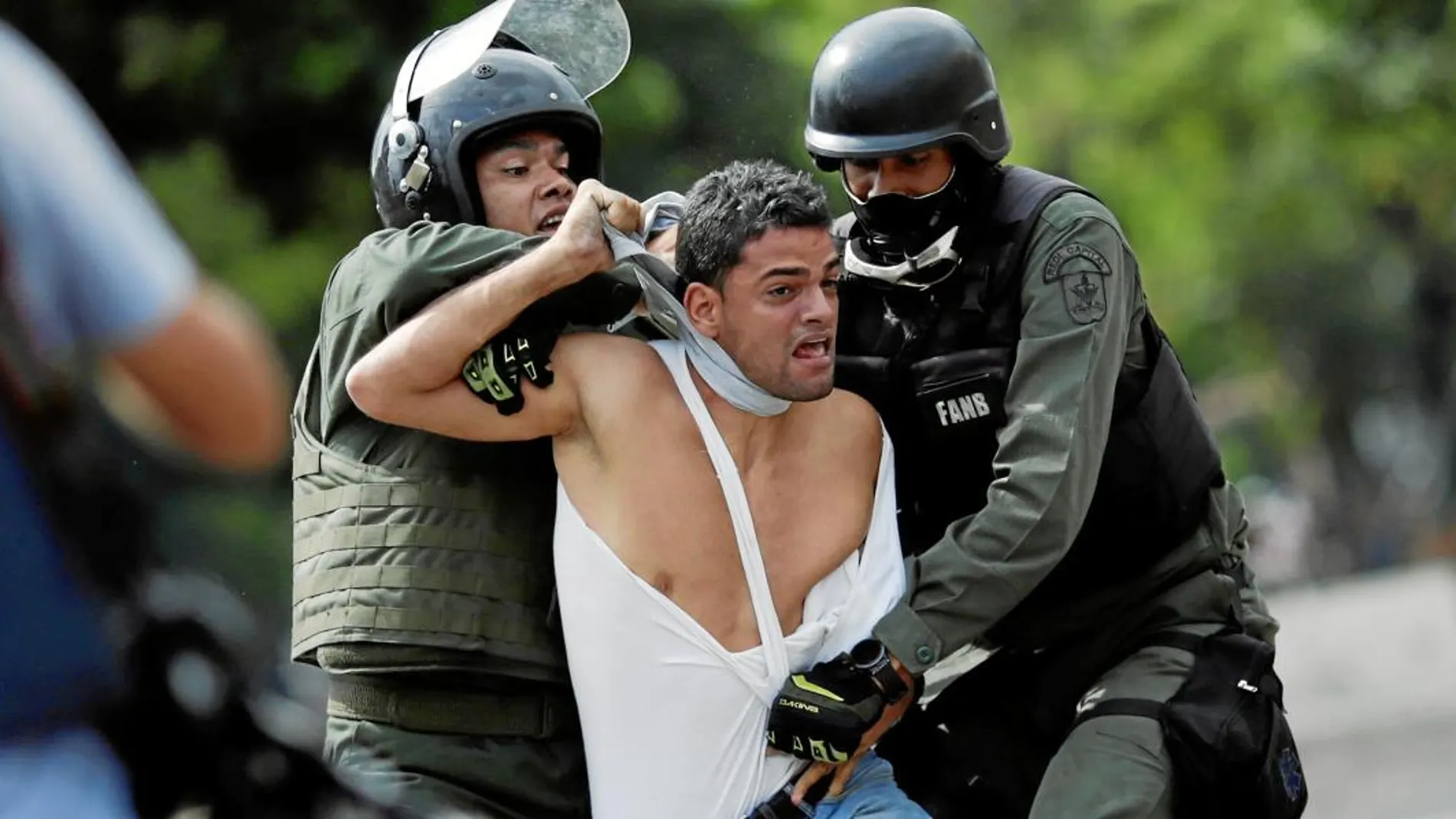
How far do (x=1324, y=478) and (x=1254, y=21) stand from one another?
17.4 metres

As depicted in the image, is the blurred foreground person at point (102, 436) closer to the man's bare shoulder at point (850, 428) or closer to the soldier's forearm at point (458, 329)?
the soldier's forearm at point (458, 329)

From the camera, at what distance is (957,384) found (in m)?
4.62

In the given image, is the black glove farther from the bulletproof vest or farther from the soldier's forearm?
the bulletproof vest

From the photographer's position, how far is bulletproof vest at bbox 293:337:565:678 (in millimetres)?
4191

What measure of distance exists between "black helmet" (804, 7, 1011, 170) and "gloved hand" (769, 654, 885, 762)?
113cm

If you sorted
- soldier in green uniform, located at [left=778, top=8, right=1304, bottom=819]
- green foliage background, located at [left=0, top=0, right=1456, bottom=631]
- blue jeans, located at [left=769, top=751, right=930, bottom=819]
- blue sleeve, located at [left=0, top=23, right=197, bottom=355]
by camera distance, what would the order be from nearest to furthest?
blue sleeve, located at [left=0, top=23, right=197, bottom=355], blue jeans, located at [left=769, top=751, right=930, bottom=819], soldier in green uniform, located at [left=778, top=8, right=1304, bottom=819], green foliage background, located at [left=0, top=0, right=1456, bottom=631]

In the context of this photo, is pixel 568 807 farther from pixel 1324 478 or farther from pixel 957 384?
pixel 1324 478

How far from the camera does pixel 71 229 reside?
2219 mm

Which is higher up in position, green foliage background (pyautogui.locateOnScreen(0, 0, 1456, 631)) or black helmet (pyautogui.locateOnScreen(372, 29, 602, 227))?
black helmet (pyautogui.locateOnScreen(372, 29, 602, 227))

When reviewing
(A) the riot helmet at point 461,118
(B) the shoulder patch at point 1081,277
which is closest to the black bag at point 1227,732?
(B) the shoulder patch at point 1081,277

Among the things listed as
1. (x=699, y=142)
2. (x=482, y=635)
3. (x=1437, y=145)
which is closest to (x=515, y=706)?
(x=482, y=635)

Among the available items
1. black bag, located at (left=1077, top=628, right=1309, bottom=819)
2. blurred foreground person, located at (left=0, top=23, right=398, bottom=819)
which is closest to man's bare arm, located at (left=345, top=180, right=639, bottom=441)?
black bag, located at (left=1077, top=628, right=1309, bottom=819)

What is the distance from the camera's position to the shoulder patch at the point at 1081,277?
452 cm

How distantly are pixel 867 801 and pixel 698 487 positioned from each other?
630mm
